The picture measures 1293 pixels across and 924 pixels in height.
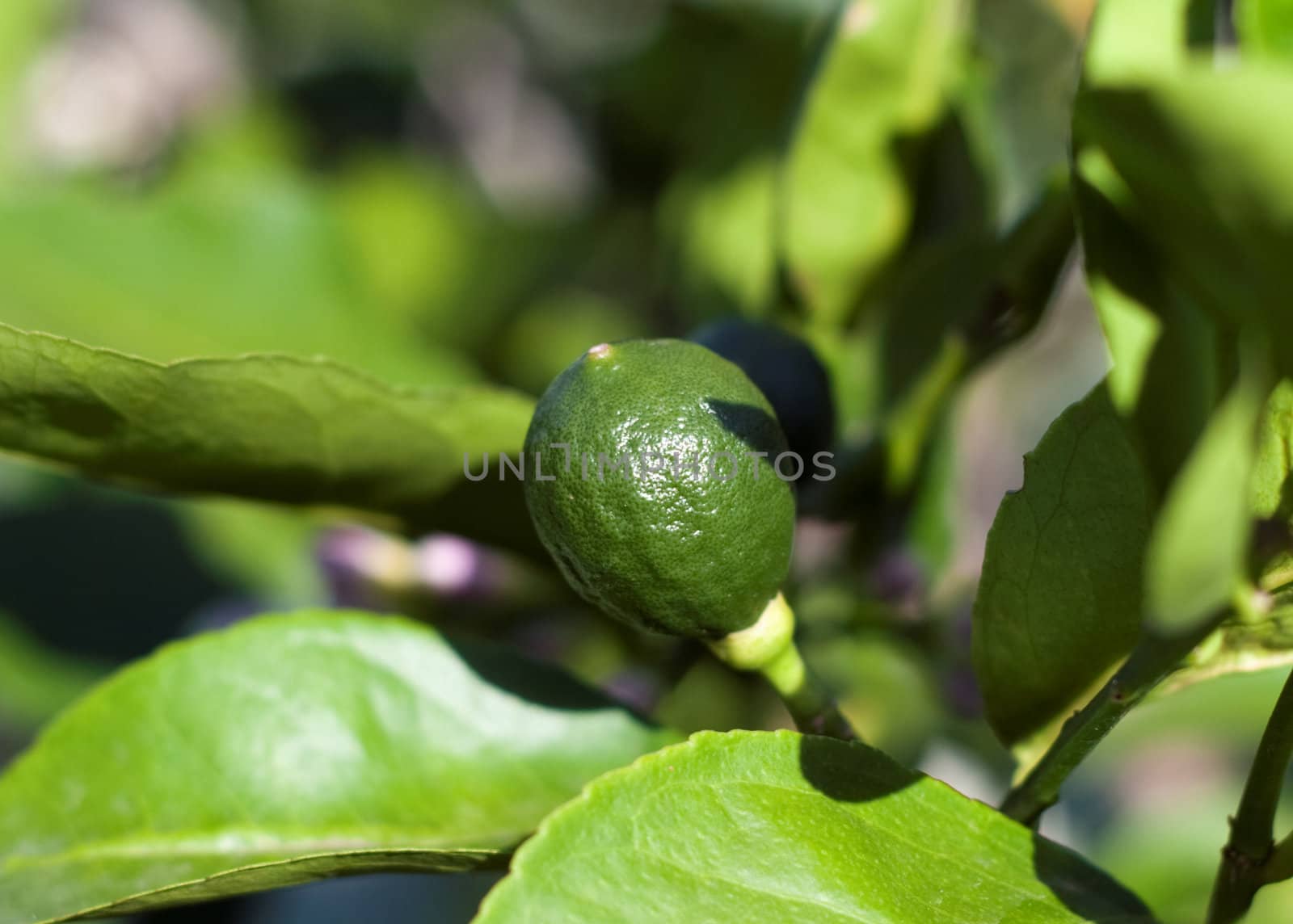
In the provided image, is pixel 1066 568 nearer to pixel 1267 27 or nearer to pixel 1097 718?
pixel 1097 718

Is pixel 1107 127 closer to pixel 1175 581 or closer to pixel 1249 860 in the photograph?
pixel 1175 581

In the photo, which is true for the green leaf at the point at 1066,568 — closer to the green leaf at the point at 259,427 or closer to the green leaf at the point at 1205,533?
the green leaf at the point at 1205,533

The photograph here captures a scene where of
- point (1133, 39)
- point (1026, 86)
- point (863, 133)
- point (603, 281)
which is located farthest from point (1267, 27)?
point (603, 281)

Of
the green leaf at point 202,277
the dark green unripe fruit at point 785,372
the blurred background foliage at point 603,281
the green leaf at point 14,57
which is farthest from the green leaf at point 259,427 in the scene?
the green leaf at point 14,57

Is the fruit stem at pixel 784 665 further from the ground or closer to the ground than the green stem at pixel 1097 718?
closer to the ground

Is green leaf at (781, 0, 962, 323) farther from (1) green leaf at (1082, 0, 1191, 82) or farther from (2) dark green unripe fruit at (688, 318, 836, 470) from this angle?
(1) green leaf at (1082, 0, 1191, 82)

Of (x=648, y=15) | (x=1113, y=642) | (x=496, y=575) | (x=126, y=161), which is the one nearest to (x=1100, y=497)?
(x=1113, y=642)

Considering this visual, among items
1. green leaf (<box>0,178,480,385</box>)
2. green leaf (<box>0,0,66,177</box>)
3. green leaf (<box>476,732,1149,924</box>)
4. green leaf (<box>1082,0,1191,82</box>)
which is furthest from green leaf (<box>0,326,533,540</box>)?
green leaf (<box>0,0,66,177</box>)
